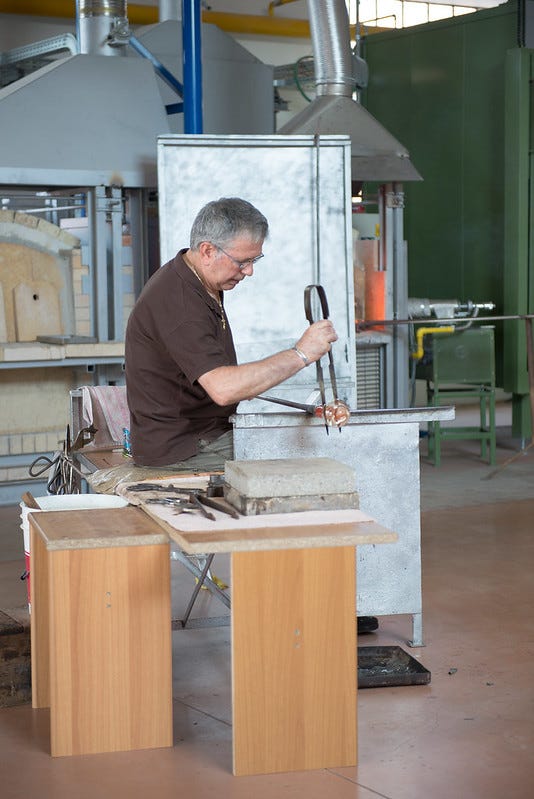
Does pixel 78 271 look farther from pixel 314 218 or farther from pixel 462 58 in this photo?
pixel 462 58

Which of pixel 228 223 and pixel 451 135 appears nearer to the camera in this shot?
pixel 228 223

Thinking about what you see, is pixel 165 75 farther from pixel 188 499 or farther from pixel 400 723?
pixel 400 723

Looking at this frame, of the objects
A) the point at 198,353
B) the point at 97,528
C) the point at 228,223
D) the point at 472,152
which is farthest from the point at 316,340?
the point at 472,152

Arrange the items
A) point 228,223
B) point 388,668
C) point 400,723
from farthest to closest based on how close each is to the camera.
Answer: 1. point 388,668
2. point 228,223
3. point 400,723

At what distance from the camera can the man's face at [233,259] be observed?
3430mm

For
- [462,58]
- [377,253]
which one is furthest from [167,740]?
[462,58]

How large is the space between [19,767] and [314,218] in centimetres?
367

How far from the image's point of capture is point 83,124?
6188 mm

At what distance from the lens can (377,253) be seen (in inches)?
278

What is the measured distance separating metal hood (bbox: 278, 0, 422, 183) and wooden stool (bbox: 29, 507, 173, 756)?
4113 mm

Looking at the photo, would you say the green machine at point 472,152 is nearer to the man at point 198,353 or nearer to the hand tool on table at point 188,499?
the man at point 198,353

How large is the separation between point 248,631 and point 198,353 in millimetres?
914

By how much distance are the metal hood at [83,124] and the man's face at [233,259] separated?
2.80m

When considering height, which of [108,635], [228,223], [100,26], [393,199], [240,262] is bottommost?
[108,635]
